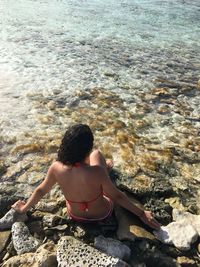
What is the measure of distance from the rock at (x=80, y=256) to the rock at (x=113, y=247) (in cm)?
24

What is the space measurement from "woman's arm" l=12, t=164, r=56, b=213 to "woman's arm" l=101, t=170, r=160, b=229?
657 mm

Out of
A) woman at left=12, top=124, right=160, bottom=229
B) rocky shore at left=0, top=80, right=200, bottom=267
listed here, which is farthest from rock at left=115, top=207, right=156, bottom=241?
woman at left=12, top=124, right=160, bottom=229

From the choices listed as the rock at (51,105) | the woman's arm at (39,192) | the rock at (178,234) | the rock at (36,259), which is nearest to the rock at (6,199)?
the woman's arm at (39,192)

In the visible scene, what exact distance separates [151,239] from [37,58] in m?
8.43

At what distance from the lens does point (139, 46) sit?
556 inches

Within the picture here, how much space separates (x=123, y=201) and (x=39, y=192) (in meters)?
1.07

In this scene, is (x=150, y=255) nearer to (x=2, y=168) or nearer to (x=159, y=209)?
(x=159, y=209)

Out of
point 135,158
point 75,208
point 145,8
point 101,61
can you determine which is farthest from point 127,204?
point 145,8

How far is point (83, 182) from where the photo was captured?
14.8 feet

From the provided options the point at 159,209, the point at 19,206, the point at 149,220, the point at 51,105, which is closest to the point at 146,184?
the point at 159,209

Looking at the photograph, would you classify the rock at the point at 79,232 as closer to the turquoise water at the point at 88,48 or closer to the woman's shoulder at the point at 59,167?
the woman's shoulder at the point at 59,167

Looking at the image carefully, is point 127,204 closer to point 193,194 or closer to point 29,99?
point 193,194

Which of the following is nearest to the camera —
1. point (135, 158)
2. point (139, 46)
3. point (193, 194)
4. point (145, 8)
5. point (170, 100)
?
point (193, 194)

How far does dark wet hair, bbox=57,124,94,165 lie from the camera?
14.3ft
